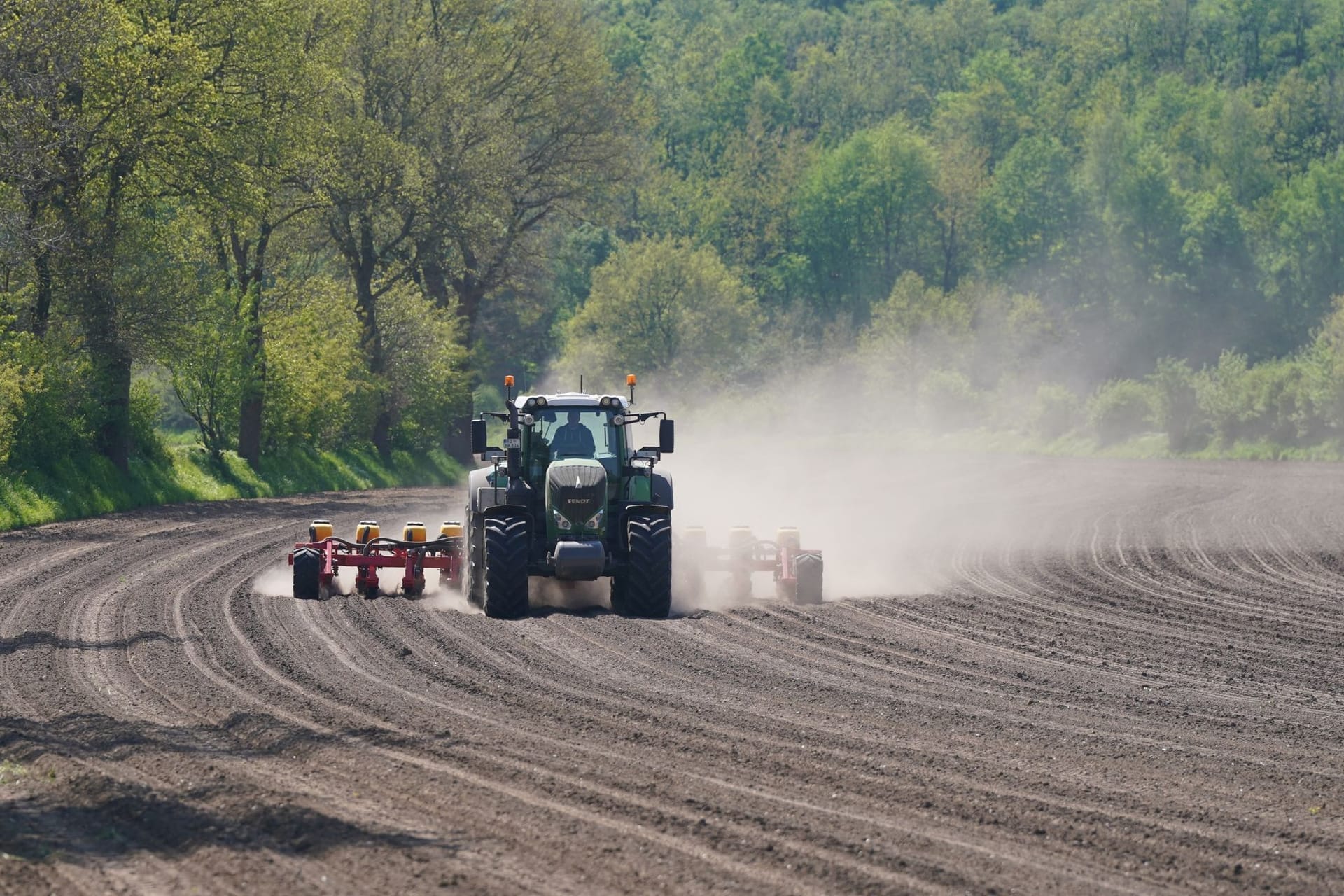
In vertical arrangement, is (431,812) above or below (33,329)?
below

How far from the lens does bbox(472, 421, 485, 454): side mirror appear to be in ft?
59.2

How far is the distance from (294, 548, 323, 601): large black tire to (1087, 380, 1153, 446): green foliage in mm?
48860

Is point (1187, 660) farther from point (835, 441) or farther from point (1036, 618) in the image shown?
point (835, 441)

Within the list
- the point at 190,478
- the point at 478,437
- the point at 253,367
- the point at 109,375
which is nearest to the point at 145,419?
the point at 190,478

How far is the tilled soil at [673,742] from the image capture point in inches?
341

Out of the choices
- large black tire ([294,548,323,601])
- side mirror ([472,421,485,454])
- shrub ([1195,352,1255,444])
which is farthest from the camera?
shrub ([1195,352,1255,444])

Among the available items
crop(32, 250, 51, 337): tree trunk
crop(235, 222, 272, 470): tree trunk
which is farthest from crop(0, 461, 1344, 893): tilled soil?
crop(235, 222, 272, 470): tree trunk

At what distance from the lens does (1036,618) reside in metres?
18.9

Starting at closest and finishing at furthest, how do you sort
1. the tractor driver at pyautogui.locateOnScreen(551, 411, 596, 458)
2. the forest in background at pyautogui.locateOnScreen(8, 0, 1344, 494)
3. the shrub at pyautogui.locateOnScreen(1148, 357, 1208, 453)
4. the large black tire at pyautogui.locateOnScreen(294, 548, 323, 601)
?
the tractor driver at pyautogui.locateOnScreen(551, 411, 596, 458) < the large black tire at pyautogui.locateOnScreen(294, 548, 323, 601) < the forest in background at pyautogui.locateOnScreen(8, 0, 1344, 494) < the shrub at pyautogui.locateOnScreen(1148, 357, 1208, 453)

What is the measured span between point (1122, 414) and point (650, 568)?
4975cm

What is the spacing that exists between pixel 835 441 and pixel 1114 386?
13.4 metres

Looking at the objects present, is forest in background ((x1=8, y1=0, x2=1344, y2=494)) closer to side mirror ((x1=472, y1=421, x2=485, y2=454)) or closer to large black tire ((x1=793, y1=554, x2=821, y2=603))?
side mirror ((x1=472, y1=421, x2=485, y2=454))

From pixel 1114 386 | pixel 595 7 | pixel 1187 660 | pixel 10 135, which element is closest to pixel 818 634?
pixel 1187 660

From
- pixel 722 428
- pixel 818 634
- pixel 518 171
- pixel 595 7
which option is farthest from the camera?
pixel 595 7
